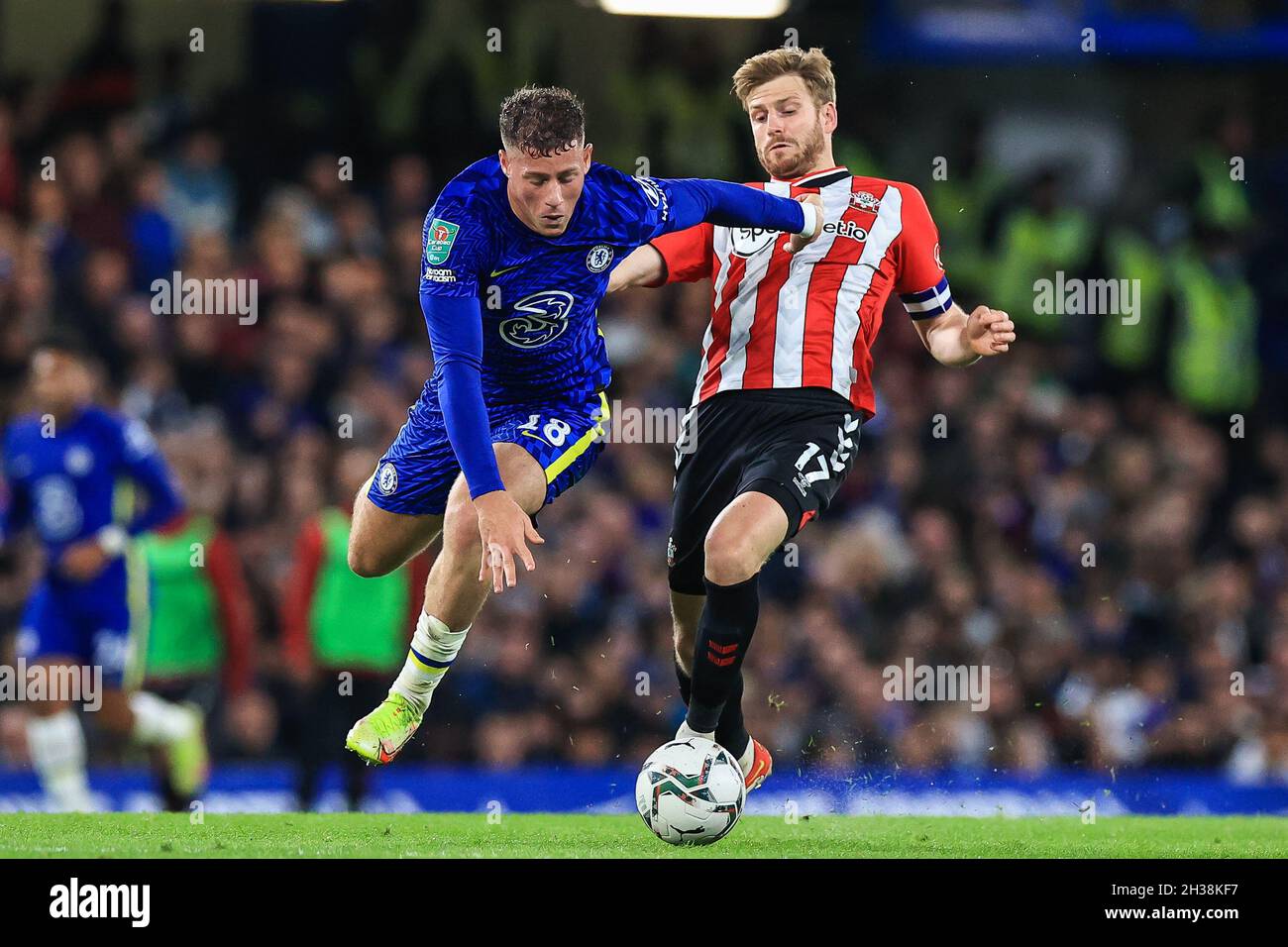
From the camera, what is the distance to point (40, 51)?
13227 millimetres

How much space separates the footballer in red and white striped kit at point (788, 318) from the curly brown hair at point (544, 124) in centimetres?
99

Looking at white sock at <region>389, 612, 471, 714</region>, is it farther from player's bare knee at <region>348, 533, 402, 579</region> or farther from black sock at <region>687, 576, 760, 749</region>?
black sock at <region>687, 576, 760, 749</region>

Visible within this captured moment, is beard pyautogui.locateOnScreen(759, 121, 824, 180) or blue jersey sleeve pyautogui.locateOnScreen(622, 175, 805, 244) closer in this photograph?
blue jersey sleeve pyautogui.locateOnScreen(622, 175, 805, 244)

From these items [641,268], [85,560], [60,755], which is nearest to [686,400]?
[85,560]

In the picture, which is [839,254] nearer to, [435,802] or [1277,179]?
[435,802]

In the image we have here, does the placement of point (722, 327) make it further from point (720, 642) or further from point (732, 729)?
point (732, 729)

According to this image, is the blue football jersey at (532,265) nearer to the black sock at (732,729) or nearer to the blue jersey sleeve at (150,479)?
the black sock at (732,729)

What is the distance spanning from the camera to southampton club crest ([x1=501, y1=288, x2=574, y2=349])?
19.7 ft

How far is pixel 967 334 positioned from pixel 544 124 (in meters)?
1.74

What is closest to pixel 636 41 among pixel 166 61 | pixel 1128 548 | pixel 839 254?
pixel 166 61

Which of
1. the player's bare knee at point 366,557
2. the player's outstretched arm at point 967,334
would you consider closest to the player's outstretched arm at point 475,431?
the player's bare knee at point 366,557

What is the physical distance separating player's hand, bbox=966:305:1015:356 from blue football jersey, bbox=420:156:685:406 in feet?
3.80

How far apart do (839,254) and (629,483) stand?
5.00 meters

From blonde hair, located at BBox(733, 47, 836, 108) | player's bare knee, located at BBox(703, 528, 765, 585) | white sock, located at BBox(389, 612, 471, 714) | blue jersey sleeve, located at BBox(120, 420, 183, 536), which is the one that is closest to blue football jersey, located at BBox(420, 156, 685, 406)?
blonde hair, located at BBox(733, 47, 836, 108)
